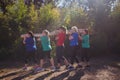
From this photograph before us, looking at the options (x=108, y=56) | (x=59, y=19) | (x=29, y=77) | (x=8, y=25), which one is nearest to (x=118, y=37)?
(x=108, y=56)

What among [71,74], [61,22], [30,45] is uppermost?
[61,22]

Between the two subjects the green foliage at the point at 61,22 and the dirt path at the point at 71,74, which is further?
the green foliage at the point at 61,22

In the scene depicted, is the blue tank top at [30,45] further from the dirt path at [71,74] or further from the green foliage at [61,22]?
the green foliage at [61,22]

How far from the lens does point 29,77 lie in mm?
10227

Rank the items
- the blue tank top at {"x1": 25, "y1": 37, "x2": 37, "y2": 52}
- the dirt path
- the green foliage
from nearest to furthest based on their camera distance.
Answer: the dirt path → the blue tank top at {"x1": 25, "y1": 37, "x2": 37, "y2": 52} → the green foliage

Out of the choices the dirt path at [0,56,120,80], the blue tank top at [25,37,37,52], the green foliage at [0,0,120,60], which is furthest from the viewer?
the green foliage at [0,0,120,60]

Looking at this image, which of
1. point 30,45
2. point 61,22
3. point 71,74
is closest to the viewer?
point 71,74

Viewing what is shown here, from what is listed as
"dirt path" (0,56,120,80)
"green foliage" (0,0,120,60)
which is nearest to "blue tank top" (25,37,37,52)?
"dirt path" (0,56,120,80)

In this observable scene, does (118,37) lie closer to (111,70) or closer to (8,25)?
(111,70)

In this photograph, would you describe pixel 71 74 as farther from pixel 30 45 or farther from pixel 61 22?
pixel 61 22

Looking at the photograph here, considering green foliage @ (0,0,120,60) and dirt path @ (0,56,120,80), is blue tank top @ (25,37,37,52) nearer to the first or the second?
dirt path @ (0,56,120,80)

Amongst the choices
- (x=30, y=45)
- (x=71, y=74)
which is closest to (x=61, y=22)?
(x=30, y=45)

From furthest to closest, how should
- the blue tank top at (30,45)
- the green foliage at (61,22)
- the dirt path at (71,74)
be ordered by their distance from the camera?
the green foliage at (61,22), the blue tank top at (30,45), the dirt path at (71,74)

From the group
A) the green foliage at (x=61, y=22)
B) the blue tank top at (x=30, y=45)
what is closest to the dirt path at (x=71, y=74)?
the blue tank top at (x=30, y=45)
